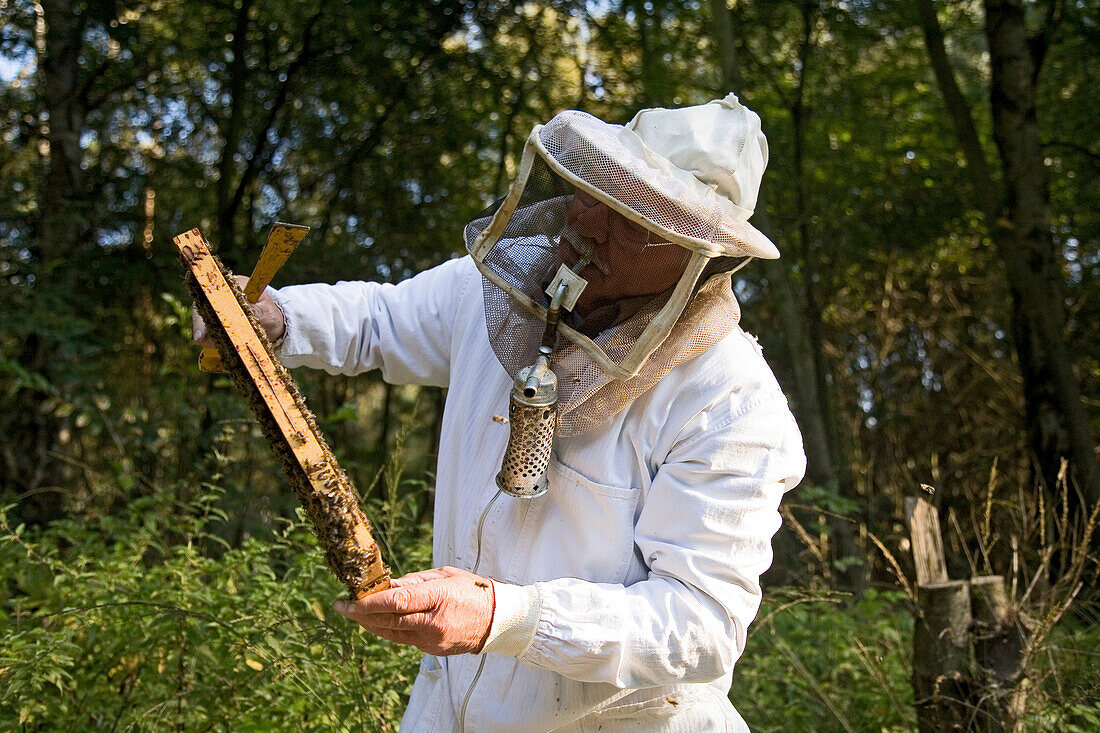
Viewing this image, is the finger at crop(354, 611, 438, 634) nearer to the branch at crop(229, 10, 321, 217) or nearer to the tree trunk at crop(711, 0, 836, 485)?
the tree trunk at crop(711, 0, 836, 485)

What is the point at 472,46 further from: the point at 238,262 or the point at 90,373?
the point at 90,373

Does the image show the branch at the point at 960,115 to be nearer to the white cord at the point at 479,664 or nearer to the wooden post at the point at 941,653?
the wooden post at the point at 941,653

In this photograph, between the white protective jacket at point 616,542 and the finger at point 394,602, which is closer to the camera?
the finger at point 394,602

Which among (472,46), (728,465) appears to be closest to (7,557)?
(728,465)

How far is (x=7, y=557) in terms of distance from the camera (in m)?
3.06

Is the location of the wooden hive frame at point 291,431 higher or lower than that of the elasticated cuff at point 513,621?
higher

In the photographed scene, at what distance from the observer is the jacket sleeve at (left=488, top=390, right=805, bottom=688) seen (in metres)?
1.48

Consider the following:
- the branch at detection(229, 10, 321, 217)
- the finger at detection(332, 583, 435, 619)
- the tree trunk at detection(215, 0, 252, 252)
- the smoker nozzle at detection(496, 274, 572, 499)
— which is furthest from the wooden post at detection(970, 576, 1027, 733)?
the branch at detection(229, 10, 321, 217)

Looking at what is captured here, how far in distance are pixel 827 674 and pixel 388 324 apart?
2.41 meters

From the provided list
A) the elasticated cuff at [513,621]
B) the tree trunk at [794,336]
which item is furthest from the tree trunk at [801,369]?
the elasticated cuff at [513,621]

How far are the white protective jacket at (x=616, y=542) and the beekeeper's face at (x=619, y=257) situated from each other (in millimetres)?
185

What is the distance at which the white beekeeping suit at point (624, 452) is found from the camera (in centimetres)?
153

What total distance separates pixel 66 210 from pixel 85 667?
3241 mm

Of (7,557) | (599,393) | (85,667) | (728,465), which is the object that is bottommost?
(85,667)
